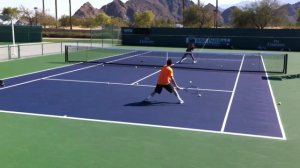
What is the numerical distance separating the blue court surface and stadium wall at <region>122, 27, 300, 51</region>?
60.8 feet

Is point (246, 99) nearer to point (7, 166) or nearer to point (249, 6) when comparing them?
point (7, 166)

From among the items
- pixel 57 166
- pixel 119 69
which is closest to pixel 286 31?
pixel 119 69

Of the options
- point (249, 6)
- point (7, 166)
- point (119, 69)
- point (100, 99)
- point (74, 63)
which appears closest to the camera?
point (7, 166)

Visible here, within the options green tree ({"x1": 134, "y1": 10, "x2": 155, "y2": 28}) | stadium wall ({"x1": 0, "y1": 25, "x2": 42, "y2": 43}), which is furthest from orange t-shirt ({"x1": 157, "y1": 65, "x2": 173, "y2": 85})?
green tree ({"x1": 134, "y1": 10, "x2": 155, "y2": 28})

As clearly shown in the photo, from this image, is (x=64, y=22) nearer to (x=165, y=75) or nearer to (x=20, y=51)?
(x=20, y=51)

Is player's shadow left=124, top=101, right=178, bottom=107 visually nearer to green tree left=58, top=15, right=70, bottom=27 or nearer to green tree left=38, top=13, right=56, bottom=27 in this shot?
green tree left=38, top=13, right=56, bottom=27

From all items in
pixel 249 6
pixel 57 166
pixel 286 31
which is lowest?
pixel 57 166

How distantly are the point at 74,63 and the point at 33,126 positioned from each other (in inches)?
594

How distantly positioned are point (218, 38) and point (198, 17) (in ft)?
130

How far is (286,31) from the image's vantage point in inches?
1490

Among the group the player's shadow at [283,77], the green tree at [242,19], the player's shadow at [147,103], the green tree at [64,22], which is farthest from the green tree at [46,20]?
the player's shadow at [147,103]

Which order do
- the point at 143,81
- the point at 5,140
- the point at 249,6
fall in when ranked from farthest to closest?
the point at 249,6, the point at 143,81, the point at 5,140

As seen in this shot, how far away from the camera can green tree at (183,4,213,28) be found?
77.8 metres

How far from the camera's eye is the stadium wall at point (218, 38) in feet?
124
